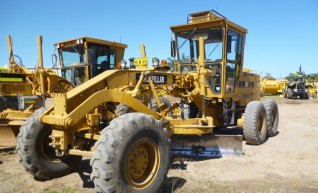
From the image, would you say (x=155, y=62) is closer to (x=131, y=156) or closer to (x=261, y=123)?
(x=131, y=156)

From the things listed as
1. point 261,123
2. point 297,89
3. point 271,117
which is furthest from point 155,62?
point 297,89

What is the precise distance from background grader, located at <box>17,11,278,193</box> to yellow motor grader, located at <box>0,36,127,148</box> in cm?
201

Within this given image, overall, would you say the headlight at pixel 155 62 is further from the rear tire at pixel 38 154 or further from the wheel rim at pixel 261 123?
the wheel rim at pixel 261 123

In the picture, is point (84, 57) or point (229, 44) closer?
point (229, 44)

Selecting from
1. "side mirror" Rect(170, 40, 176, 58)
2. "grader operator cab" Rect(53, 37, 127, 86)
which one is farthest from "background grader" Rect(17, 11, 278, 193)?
"grader operator cab" Rect(53, 37, 127, 86)

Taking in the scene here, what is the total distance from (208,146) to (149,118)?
2477 mm

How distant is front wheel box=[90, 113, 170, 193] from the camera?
3.49m

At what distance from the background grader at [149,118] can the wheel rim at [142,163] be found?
0.5 inches

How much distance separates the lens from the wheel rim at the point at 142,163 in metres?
3.88

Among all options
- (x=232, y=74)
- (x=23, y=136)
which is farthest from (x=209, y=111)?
(x=23, y=136)

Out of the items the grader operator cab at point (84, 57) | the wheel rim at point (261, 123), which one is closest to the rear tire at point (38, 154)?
the grader operator cab at point (84, 57)

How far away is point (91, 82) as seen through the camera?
4562 mm

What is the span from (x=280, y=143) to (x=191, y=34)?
11.2 ft

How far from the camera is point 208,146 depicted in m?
6.27
